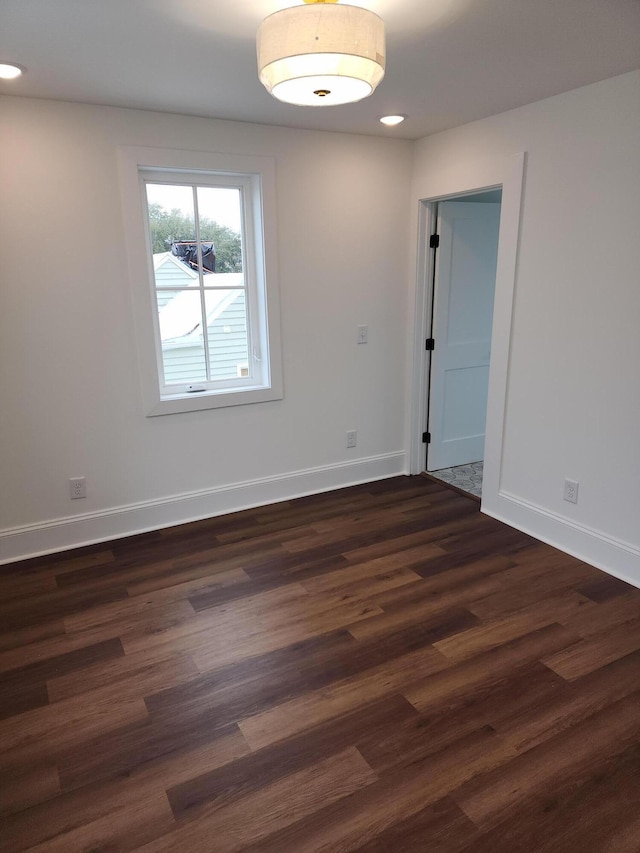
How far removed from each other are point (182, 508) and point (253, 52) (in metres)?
2.50

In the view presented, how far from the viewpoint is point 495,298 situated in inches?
130

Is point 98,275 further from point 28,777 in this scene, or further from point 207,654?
point 28,777

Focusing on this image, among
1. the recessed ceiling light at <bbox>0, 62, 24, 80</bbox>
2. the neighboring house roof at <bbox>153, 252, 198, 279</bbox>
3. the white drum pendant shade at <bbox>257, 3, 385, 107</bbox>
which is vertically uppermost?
the recessed ceiling light at <bbox>0, 62, 24, 80</bbox>

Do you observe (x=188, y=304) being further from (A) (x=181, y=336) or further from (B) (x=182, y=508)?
(B) (x=182, y=508)

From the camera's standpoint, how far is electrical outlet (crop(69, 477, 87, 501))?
3178mm

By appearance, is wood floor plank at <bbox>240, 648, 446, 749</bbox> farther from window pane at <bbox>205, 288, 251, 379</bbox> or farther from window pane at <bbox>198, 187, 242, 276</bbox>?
window pane at <bbox>198, 187, 242, 276</bbox>

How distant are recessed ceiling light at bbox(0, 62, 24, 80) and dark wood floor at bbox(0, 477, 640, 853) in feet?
7.75

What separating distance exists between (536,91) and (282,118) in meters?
1.35

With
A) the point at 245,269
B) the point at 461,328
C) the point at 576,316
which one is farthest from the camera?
the point at 461,328

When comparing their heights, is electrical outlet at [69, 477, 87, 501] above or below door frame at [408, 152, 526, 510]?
below

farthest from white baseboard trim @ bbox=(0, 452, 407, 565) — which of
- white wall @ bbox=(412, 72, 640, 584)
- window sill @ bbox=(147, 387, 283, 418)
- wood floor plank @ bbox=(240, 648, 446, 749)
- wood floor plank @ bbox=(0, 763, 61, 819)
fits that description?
wood floor plank @ bbox=(240, 648, 446, 749)

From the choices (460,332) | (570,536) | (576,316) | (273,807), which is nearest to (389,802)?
(273,807)

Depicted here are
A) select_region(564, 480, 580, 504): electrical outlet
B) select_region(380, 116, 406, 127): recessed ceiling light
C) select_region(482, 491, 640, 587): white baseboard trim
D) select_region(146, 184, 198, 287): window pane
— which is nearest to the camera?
select_region(482, 491, 640, 587): white baseboard trim

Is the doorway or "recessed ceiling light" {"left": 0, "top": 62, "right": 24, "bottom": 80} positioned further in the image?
the doorway
